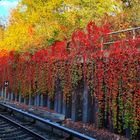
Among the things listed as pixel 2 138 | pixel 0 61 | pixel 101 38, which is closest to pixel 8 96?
pixel 0 61

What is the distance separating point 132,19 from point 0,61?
1207 centimetres

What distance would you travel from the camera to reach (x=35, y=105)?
20.5 m

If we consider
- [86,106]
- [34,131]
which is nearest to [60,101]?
[86,106]

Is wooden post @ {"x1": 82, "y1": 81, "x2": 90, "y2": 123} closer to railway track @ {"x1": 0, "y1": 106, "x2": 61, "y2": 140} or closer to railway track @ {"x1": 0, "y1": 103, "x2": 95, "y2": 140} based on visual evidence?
railway track @ {"x1": 0, "y1": 103, "x2": 95, "y2": 140}

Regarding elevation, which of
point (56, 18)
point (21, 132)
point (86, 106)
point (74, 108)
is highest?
point (56, 18)

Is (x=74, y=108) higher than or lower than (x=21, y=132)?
higher

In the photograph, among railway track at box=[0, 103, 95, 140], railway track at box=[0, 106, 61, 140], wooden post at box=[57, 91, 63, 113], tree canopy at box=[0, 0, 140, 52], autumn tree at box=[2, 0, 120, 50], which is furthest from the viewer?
autumn tree at box=[2, 0, 120, 50]

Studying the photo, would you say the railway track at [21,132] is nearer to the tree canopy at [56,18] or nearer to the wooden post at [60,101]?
the wooden post at [60,101]

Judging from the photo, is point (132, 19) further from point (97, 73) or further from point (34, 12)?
point (97, 73)

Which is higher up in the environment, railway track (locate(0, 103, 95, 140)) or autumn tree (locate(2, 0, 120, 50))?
autumn tree (locate(2, 0, 120, 50))

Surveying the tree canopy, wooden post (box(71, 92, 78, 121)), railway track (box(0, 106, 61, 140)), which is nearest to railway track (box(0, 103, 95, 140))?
railway track (box(0, 106, 61, 140))

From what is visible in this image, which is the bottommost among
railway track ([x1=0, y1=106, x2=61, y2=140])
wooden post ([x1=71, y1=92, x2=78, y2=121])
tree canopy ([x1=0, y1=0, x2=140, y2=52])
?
railway track ([x1=0, y1=106, x2=61, y2=140])

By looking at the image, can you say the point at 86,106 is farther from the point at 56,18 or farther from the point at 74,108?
the point at 56,18

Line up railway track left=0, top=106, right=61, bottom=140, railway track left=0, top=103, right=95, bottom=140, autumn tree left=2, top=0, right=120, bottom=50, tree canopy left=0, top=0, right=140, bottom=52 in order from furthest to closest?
1. autumn tree left=2, top=0, right=120, bottom=50
2. tree canopy left=0, top=0, right=140, bottom=52
3. railway track left=0, top=106, right=61, bottom=140
4. railway track left=0, top=103, right=95, bottom=140
